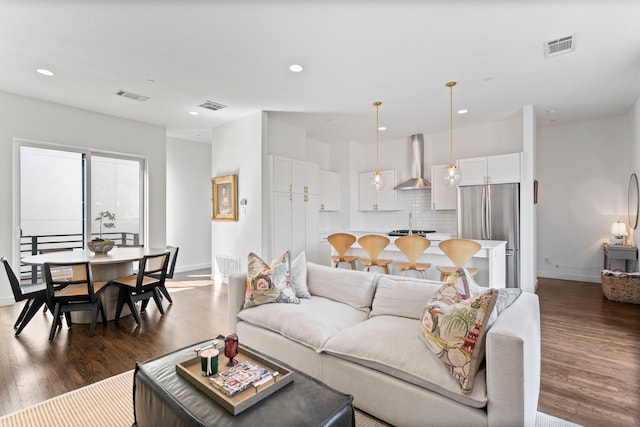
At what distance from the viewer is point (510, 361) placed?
1.42 metres

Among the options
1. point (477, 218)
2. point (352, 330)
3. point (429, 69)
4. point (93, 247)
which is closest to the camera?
point (352, 330)

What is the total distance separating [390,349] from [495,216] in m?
4.26

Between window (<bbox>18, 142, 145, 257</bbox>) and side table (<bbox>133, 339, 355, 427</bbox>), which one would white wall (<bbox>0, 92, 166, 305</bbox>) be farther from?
side table (<bbox>133, 339, 355, 427</bbox>)

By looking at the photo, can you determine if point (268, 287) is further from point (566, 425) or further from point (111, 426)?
point (566, 425)

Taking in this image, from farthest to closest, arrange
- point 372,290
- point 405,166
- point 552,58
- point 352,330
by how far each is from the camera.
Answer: point 405,166
point 552,58
point 372,290
point 352,330

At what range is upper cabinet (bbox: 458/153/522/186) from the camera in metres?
5.05

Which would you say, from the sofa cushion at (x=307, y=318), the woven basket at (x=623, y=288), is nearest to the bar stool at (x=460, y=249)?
the sofa cushion at (x=307, y=318)

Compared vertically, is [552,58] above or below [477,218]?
above

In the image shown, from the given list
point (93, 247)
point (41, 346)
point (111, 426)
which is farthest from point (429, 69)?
point (41, 346)

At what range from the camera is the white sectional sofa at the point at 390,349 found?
1.46 meters

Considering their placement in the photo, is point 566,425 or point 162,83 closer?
point 566,425

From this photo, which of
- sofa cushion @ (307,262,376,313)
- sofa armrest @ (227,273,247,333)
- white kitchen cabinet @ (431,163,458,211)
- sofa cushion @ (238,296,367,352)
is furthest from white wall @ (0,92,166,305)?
white kitchen cabinet @ (431,163,458,211)

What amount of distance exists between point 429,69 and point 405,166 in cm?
342

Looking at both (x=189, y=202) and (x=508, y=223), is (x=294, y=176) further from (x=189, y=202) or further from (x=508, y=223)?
(x=508, y=223)
